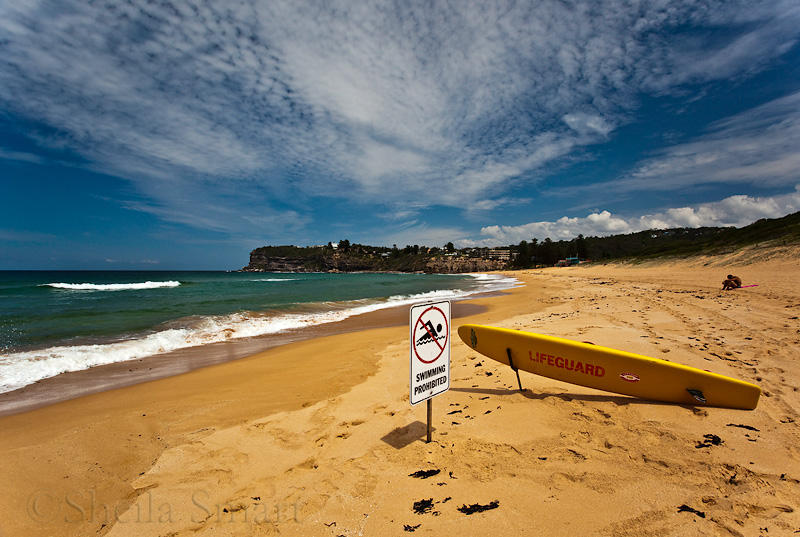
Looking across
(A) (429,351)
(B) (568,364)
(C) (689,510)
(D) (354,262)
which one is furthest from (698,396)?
(D) (354,262)

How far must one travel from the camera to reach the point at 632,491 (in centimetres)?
254

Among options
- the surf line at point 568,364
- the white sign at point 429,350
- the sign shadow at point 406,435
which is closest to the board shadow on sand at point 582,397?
the surf line at point 568,364

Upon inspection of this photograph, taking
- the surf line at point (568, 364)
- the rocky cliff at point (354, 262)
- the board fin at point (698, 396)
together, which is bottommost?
the board fin at point (698, 396)

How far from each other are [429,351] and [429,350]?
0.5 inches

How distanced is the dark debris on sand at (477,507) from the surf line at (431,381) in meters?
1.04

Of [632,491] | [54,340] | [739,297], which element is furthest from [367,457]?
[739,297]

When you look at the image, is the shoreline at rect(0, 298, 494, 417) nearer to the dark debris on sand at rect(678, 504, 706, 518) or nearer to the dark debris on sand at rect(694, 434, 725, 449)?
the dark debris on sand at rect(678, 504, 706, 518)

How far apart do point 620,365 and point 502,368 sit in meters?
2.22

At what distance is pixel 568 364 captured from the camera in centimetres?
460

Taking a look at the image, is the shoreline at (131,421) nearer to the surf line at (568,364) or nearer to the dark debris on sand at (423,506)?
the dark debris on sand at (423,506)

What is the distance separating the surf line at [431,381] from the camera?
130 inches

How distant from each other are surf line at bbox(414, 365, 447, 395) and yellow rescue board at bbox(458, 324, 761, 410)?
2.14m

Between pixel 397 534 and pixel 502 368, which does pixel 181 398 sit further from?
pixel 502 368

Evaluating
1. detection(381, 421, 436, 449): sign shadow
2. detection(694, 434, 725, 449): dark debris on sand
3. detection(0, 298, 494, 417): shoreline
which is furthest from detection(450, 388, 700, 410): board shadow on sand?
detection(0, 298, 494, 417): shoreline
